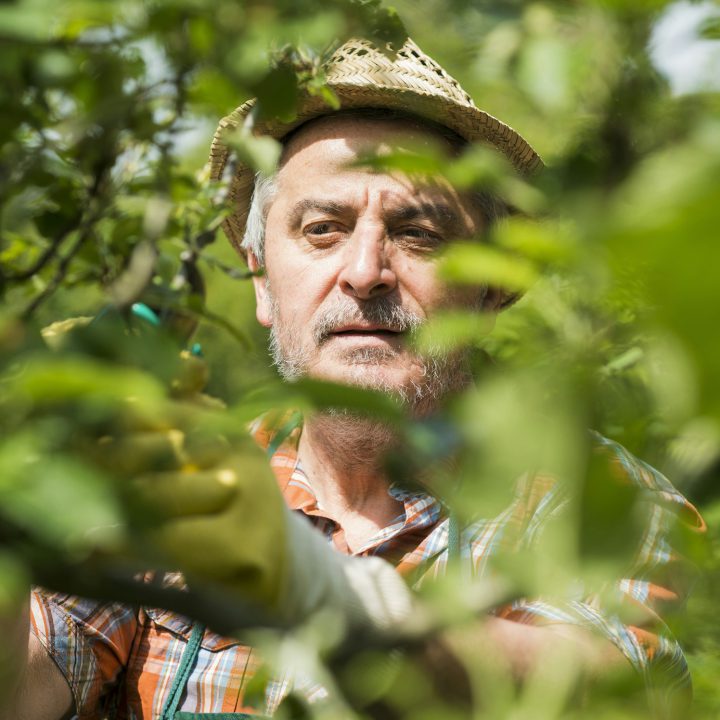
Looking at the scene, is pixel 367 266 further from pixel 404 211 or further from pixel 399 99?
pixel 399 99

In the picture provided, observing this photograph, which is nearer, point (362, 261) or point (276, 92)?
point (276, 92)

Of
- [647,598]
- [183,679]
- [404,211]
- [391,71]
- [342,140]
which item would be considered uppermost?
[391,71]

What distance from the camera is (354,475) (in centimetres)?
222

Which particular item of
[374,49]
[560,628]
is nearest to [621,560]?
[560,628]

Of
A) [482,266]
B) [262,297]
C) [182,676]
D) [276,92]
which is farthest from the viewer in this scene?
[262,297]

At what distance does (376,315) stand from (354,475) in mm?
369

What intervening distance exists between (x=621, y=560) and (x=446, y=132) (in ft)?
6.43

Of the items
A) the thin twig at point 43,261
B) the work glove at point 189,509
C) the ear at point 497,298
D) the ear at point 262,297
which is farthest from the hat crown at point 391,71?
the work glove at point 189,509

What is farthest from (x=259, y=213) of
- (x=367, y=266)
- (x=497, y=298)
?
(x=497, y=298)

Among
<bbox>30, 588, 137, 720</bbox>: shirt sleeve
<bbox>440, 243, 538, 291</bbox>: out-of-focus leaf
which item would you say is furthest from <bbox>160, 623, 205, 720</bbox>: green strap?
<bbox>440, 243, 538, 291</bbox>: out-of-focus leaf

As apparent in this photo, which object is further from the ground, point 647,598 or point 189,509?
point 189,509

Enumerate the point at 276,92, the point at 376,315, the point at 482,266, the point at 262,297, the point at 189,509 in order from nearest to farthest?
the point at 482,266 → the point at 189,509 → the point at 276,92 → the point at 376,315 → the point at 262,297

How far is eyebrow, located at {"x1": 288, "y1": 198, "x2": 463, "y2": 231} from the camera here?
7.22 feet

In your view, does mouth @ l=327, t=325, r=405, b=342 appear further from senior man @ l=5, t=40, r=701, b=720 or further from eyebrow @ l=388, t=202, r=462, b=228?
eyebrow @ l=388, t=202, r=462, b=228
